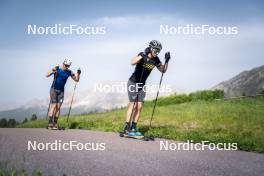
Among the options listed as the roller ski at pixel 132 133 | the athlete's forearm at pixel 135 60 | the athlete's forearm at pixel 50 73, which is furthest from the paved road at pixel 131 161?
the athlete's forearm at pixel 50 73

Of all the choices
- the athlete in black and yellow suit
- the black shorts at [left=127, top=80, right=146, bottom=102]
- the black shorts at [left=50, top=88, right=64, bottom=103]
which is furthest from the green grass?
the black shorts at [left=50, top=88, right=64, bottom=103]

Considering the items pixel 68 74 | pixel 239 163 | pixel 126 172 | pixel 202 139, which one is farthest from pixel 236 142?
pixel 68 74

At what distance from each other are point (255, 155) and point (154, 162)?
8.93 feet

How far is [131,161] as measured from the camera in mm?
6504

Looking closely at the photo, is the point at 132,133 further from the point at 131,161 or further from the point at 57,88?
the point at 57,88

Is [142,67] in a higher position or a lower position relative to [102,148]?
higher

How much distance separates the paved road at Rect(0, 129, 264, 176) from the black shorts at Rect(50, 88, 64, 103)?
5275 millimetres

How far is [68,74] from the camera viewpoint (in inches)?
547

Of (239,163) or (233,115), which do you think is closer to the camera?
(239,163)

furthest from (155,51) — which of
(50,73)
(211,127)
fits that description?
(50,73)

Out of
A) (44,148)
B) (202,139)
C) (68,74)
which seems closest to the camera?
(44,148)

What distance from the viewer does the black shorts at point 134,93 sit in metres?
10.5

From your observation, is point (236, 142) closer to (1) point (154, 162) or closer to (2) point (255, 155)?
(2) point (255, 155)

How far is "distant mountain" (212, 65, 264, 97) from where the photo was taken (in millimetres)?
32875
